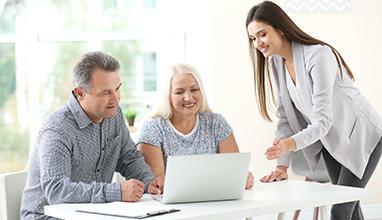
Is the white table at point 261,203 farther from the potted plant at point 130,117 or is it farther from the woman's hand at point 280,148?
the potted plant at point 130,117

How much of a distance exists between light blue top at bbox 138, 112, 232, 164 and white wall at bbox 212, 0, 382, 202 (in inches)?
56.8

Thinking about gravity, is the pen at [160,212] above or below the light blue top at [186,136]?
below

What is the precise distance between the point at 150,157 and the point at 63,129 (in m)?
0.49

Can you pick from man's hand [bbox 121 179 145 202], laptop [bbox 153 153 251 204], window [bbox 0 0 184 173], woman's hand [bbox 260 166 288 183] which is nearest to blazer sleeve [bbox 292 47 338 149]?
woman's hand [bbox 260 166 288 183]

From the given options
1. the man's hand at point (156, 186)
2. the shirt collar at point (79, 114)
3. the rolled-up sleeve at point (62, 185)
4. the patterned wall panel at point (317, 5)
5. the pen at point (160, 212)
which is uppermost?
the patterned wall panel at point (317, 5)

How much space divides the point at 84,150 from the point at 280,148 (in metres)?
0.74

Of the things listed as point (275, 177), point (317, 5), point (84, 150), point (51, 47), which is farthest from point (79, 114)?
point (317, 5)

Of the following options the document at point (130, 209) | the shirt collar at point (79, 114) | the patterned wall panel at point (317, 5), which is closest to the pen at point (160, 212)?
the document at point (130, 209)

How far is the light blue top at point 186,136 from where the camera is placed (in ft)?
9.87

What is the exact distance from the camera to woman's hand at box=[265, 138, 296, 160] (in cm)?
286

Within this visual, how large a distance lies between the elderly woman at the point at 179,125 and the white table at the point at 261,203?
0.34 meters

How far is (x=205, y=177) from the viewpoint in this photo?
2.43 meters

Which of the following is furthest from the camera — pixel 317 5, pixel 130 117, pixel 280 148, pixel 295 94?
pixel 317 5

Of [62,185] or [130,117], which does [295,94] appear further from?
[130,117]
